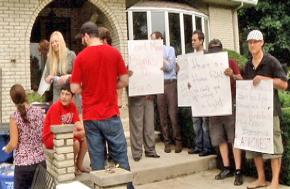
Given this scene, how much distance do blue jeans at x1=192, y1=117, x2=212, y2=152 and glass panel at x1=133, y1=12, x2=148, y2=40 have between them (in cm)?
527

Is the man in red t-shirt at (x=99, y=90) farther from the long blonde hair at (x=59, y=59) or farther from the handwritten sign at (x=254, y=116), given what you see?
the handwritten sign at (x=254, y=116)

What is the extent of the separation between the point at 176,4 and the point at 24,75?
585 cm

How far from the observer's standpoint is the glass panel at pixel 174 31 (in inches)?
503

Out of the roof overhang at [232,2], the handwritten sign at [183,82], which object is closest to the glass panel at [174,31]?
the roof overhang at [232,2]

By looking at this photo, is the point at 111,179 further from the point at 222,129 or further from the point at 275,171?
the point at 222,129

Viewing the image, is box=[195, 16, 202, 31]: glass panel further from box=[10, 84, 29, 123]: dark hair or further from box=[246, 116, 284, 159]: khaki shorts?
box=[10, 84, 29, 123]: dark hair

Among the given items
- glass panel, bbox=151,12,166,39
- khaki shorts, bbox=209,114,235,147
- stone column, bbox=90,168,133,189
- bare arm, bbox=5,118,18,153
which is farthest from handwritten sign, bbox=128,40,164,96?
glass panel, bbox=151,12,166,39

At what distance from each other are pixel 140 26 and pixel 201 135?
5657 millimetres

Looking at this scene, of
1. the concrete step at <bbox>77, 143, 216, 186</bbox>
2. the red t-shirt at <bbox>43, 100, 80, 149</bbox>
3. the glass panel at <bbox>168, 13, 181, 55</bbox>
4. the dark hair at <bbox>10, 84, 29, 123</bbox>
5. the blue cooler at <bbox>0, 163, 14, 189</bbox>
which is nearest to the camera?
the dark hair at <bbox>10, 84, 29, 123</bbox>

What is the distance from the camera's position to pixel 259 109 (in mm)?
5422

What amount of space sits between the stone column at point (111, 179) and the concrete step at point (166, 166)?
2.00 metres

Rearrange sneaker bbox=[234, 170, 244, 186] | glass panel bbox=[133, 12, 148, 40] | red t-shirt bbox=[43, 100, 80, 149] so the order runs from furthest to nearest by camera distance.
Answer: glass panel bbox=[133, 12, 148, 40], sneaker bbox=[234, 170, 244, 186], red t-shirt bbox=[43, 100, 80, 149]

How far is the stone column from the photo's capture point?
346 centimetres

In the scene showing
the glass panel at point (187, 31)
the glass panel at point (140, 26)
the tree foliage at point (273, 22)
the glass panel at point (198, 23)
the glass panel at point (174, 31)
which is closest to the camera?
the glass panel at point (140, 26)
